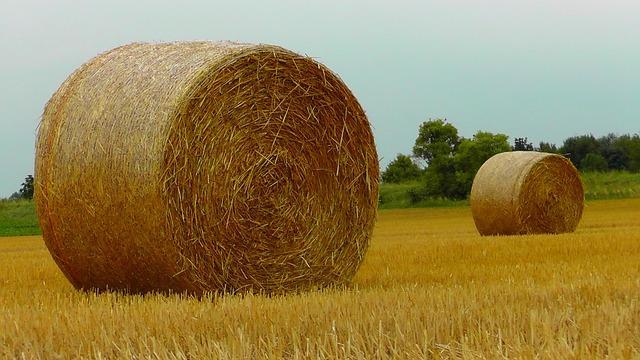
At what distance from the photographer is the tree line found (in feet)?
174

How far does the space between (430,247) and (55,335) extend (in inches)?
328

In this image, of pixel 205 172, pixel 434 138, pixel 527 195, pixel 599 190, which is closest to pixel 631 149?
pixel 434 138

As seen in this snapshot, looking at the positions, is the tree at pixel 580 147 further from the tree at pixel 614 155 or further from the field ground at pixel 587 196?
the field ground at pixel 587 196

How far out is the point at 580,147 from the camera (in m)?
65.0

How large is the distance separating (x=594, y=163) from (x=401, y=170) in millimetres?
15915

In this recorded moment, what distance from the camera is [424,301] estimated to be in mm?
5676

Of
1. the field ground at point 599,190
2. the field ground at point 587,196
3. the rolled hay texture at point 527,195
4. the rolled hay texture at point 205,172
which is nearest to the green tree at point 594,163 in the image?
the field ground at point 599,190

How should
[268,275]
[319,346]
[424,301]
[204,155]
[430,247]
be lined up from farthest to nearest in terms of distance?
[430,247]
[268,275]
[204,155]
[424,301]
[319,346]

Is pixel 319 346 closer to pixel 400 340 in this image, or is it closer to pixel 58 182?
pixel 400 340

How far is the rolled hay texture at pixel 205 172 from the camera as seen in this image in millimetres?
7094

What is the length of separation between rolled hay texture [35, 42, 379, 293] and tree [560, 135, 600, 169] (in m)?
58.7

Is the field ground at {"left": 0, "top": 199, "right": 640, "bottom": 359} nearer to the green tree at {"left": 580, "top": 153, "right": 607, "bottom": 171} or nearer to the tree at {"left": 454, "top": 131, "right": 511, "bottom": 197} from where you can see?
the tree at {"left": 454, "top": 131, "right": 511, "bottom": 197}

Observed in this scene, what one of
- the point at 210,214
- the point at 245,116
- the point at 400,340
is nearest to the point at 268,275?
the point at 210,214

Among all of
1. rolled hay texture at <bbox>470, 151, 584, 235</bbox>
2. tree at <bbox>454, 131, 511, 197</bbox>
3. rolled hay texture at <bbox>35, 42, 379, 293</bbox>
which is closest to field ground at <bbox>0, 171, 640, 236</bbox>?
tree at <bbox>454, 131, 511, 197</bbox>
